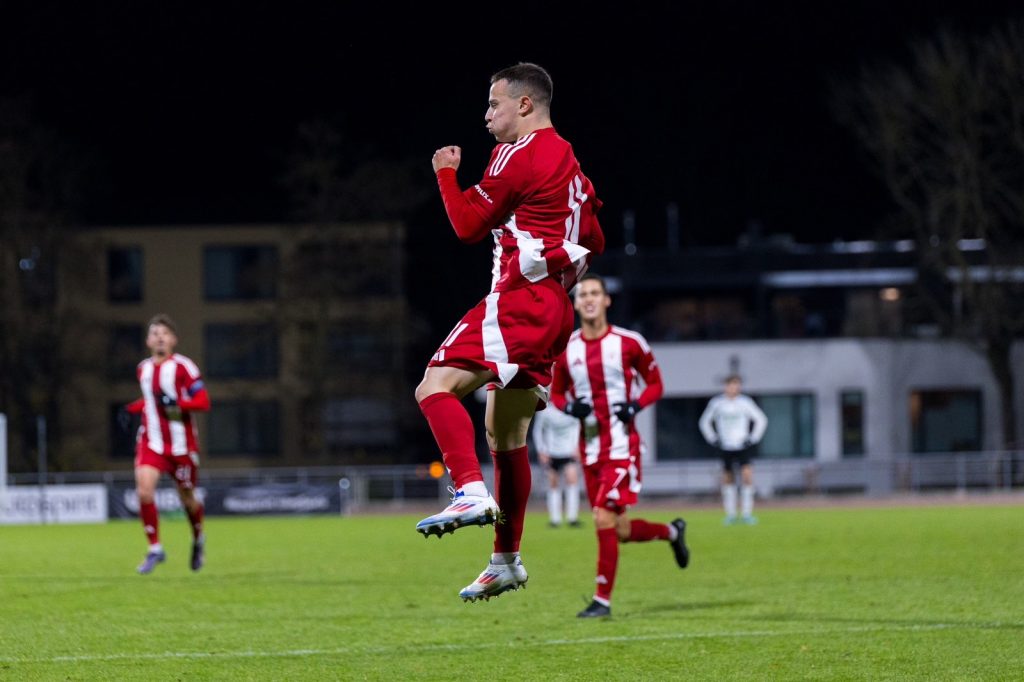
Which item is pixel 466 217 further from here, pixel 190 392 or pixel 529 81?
pixel 190 392

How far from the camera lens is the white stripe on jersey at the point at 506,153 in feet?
23.4

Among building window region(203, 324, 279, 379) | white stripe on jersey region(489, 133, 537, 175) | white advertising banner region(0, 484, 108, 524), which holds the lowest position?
white advertising banner region(0, 484, 108, 524)

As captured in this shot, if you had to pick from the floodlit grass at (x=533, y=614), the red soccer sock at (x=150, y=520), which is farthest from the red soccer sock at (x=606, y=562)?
the red soccer sock at (x=150, y=520)

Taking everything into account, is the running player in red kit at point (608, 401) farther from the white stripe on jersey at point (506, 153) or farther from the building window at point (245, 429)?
the building window at point (245, 429)

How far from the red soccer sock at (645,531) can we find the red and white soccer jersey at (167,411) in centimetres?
561

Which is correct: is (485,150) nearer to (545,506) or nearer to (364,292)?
(364,292)

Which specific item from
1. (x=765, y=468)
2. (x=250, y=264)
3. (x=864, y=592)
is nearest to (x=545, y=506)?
(x=765, y=468)

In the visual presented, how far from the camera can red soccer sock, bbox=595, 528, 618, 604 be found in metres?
11.4

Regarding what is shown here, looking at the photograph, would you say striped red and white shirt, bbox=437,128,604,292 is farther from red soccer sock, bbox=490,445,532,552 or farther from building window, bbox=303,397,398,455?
building window, bbox=303,397,398,455

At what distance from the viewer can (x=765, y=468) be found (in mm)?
42125

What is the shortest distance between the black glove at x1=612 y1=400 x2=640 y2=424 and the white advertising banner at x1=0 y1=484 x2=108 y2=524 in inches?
1007

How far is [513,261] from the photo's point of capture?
7.18 m

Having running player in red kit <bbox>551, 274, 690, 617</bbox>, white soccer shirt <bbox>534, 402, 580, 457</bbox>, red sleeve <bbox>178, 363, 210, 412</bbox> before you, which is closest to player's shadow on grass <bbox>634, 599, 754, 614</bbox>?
running player in red kit <bbox>551, 274, 690, 617</bbox>

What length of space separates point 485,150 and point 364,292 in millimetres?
6127
